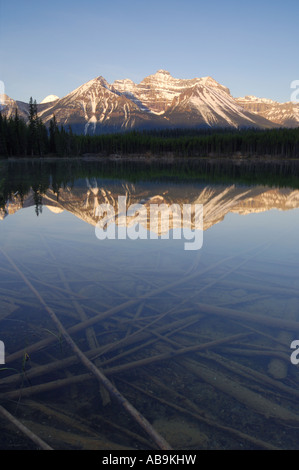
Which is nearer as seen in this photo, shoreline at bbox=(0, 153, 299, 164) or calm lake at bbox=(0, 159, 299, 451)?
calm lake at bbox=(0, 159, 299, 451)

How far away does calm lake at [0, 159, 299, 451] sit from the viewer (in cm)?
412

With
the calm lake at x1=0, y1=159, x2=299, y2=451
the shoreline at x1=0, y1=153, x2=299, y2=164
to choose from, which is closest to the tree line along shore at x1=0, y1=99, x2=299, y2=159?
the shoreline at x1=0, y1=153, x2=299, y2=164

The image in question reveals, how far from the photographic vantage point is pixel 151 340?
5.88m

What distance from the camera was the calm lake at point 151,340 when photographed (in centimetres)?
412

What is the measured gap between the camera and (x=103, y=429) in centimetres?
404

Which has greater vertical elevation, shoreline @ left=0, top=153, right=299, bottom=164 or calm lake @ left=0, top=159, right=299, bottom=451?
shoreline @ left=0, top=153, right=299, bottom=164

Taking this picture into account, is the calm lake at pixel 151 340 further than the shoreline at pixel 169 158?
No

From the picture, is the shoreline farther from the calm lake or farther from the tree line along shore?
the calm lake

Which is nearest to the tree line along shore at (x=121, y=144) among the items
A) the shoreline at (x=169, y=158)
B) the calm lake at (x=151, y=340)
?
the shoreline at (x=169, y=158)

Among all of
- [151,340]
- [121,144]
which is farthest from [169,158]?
[151,340]

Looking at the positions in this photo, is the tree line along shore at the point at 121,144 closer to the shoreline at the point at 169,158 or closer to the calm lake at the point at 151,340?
the shoreline at the point at 169,158

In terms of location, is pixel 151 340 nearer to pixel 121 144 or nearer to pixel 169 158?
pixel 169 158

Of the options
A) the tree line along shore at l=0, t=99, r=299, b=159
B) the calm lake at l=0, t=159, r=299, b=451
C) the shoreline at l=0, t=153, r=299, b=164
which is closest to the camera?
the calm lake at l=0, t=159, r=299, b=451

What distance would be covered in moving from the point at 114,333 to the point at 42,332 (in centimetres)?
127
